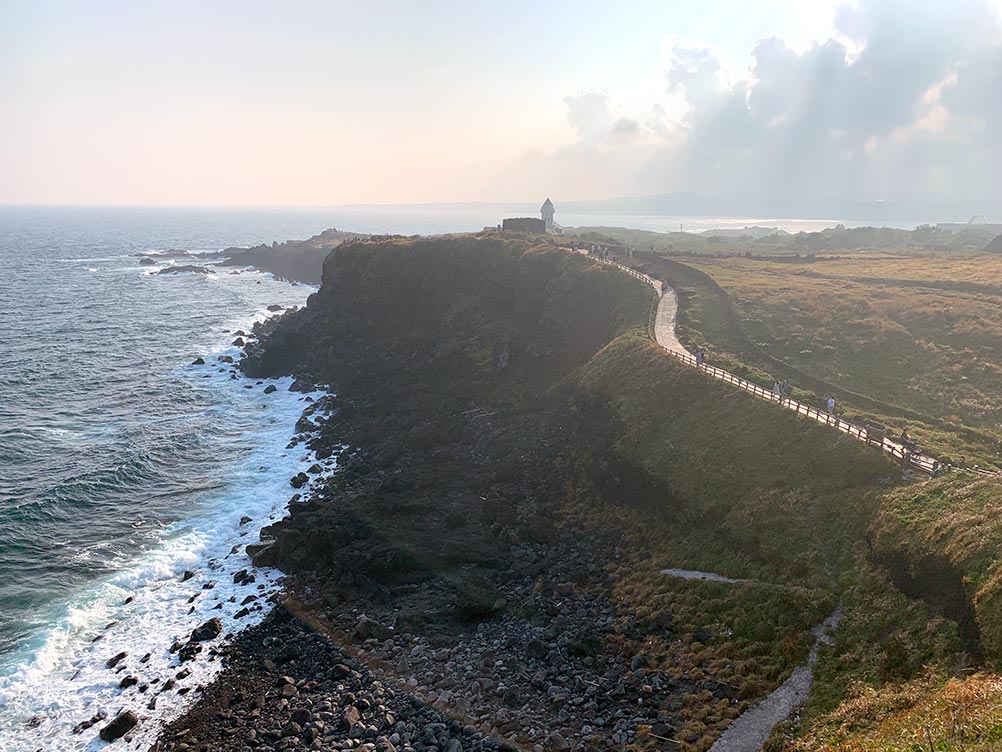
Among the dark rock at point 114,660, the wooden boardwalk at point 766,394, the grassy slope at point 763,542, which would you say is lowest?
the dark rock at point 114,660

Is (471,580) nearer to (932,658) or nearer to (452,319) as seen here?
(932,658)

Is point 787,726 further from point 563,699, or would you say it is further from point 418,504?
point 418,504

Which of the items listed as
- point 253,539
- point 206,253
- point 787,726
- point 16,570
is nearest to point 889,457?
point 787,726

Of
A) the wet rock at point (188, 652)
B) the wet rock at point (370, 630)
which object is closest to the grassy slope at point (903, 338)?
the wet rock at point (370, 630)

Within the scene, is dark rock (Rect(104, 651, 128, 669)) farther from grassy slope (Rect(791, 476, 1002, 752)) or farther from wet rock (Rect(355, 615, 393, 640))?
→ grassy slope (Rect(791, 476, 1002, 752))

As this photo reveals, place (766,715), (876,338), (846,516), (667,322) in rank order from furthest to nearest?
(667,322), (876,338), (846,516), (766,715)

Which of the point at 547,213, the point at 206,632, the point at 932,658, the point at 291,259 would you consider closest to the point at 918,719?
the point at 932,658

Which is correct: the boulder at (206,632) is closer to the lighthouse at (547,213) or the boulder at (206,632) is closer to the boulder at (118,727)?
the boulder at (118,727)

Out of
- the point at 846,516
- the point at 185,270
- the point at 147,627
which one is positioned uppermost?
the point at 185,270
